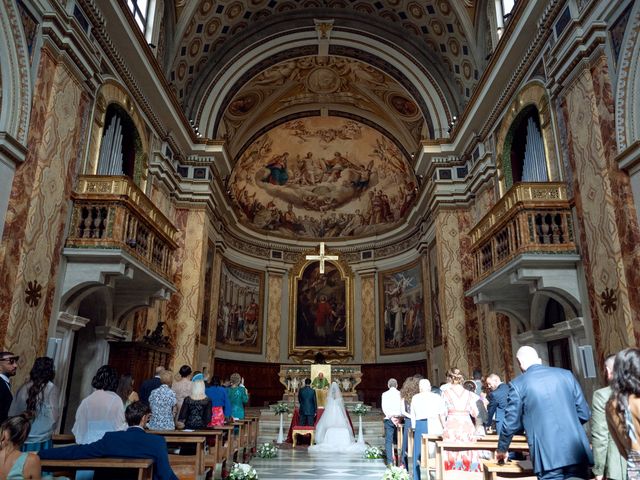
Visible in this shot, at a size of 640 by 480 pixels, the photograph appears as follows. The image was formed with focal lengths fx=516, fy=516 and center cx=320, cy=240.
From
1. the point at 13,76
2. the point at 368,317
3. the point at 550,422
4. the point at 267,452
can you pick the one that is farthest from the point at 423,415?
the point at 368,317

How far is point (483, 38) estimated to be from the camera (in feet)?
45.5

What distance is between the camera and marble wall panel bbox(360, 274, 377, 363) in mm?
20672

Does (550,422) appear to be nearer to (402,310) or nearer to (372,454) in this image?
(372,454)

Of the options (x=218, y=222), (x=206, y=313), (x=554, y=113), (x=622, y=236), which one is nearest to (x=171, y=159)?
(x=218, y=222)

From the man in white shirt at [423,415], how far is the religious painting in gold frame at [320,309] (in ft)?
44.8

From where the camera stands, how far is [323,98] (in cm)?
2077

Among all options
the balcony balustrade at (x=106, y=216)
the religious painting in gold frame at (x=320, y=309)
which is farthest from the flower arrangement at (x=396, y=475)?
the religious painting in gold frame at (x=320, y=309)

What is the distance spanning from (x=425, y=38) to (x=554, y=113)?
7741 millimetres

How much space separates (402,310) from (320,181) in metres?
6.73

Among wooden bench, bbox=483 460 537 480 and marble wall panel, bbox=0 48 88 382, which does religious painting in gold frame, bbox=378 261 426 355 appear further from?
wooden bench, bbox=483 460 537 480

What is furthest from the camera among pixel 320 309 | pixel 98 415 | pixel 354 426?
pixel 320 309

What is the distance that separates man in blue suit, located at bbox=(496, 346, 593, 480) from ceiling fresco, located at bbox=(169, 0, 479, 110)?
12250mm

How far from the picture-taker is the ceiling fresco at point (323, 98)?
18656 millimetres

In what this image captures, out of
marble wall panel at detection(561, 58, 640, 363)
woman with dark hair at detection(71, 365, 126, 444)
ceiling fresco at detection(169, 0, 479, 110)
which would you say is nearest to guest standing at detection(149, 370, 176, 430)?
woman with dark hair at detection(71, 365, 126, 444)
